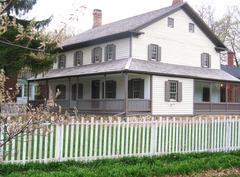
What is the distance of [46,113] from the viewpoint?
14.6 ft

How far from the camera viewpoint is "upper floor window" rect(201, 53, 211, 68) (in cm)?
3253

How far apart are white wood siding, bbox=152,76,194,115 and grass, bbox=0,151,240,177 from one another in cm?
1685

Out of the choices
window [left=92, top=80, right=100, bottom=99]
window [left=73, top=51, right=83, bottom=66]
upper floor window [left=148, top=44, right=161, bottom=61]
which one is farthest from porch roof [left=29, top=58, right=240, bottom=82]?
window [left=92, top=80, right=100, bottom=99]

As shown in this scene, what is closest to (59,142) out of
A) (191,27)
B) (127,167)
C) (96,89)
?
(127,167)

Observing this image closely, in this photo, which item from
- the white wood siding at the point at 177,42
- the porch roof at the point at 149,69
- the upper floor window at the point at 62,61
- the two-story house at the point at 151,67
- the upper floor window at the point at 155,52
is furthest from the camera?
the upper floor window at the point at 62,61

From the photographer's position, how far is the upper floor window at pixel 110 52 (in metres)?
28.6

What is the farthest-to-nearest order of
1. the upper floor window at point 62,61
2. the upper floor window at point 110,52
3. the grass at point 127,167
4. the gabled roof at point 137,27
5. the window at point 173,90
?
the upper floor window at point 62,61
the upper floor window at point 110,52
the window at point 173,90
the gabled roof at point 137,27
the grass at point 127,167

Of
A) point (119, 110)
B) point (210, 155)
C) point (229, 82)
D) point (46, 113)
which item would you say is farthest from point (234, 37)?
point (46, 113)

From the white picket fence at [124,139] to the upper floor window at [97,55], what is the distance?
1935cm

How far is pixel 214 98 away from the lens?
35.3 meters

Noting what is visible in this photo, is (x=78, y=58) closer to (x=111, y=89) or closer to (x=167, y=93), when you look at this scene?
(x=111, y=89)

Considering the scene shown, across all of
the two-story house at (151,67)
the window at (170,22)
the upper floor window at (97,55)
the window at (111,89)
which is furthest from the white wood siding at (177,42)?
the upper floor window at (97,55)

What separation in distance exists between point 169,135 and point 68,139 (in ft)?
9.58

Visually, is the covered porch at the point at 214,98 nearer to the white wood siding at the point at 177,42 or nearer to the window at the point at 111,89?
the white wood siding at the point at 177,42
